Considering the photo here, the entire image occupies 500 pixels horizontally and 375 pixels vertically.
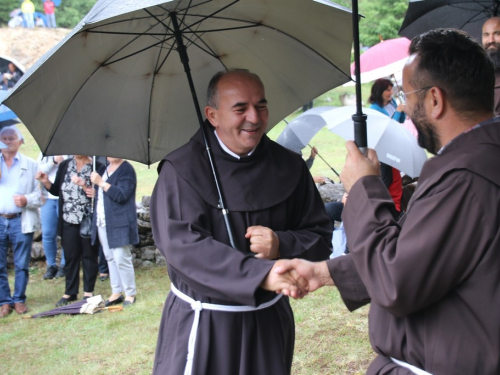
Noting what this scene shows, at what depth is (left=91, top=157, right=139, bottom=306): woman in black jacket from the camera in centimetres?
675

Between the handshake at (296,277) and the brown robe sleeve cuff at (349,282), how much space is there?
0.07 meters

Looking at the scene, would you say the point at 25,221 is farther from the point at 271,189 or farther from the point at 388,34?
the point at 388,34

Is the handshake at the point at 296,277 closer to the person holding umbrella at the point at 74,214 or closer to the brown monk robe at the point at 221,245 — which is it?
the brown monk robe at the point at 221,245

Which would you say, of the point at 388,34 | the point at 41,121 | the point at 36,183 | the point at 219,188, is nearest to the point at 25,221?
the point at 36,183

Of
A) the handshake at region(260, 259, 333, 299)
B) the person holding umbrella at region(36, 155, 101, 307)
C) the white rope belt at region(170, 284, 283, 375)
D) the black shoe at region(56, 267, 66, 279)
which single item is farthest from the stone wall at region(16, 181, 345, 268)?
the handshake at region(260, 259, 333, 299)

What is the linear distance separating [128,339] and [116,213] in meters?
1.53

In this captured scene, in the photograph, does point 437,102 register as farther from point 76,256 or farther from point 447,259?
point 76,256

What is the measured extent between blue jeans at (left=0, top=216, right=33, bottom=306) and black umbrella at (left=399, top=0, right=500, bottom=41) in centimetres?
496

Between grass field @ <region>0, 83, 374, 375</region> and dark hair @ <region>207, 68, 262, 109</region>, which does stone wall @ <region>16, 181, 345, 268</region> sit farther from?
dark hair @ <region>207, 68, 262, 109</region>

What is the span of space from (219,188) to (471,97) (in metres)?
1.30

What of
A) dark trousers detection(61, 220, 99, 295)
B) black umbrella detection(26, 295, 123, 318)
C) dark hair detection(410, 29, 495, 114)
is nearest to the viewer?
dark hair detection(410, 29, 495, 114)

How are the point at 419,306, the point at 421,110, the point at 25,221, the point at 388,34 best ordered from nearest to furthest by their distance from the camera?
the point at 419,306 → the point at 421,110 → the point at 25,221 → the point at 388,34

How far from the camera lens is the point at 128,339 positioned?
19.6 ft

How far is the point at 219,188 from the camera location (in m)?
2.85
